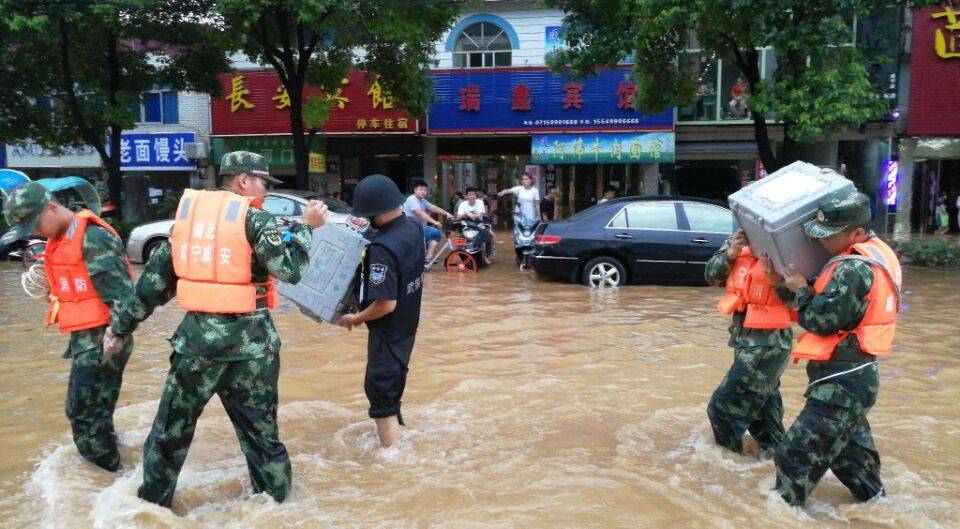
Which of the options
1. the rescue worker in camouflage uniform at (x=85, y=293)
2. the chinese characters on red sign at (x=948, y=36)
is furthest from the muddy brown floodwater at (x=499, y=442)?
the chinese characters on red sign at (x=948, y=36)

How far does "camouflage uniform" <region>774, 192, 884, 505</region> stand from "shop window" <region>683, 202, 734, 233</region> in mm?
7209

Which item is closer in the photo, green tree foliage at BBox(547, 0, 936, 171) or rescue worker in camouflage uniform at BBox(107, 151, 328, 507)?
rescue worker in camouflage uniform at BBox(107, 151, 328, 507)

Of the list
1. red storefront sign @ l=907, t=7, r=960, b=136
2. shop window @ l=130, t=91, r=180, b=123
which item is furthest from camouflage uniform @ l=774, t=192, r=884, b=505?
shop window @ l=130, t=91, r=180, b=123

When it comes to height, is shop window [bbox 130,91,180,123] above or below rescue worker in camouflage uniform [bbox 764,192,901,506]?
above

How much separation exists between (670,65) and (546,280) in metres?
5.73

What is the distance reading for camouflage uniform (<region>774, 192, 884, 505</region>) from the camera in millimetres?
3330

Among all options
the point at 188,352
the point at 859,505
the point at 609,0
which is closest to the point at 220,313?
the point at 188,352

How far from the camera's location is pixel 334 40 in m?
16.2

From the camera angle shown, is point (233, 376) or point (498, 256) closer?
point (233, 376)

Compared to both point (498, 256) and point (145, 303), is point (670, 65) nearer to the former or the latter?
point (498, 256)

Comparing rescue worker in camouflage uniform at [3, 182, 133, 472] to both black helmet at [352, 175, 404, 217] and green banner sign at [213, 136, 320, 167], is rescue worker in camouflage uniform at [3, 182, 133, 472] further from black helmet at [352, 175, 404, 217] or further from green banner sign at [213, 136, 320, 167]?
green banner sign at [213, 136, 320, 167]

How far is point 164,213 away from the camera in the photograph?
18891 millimetres

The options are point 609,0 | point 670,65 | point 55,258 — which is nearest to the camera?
point 55,258

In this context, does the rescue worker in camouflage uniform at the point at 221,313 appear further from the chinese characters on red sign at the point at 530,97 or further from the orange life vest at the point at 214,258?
the chinese characters on red sign at the point at 530,97
